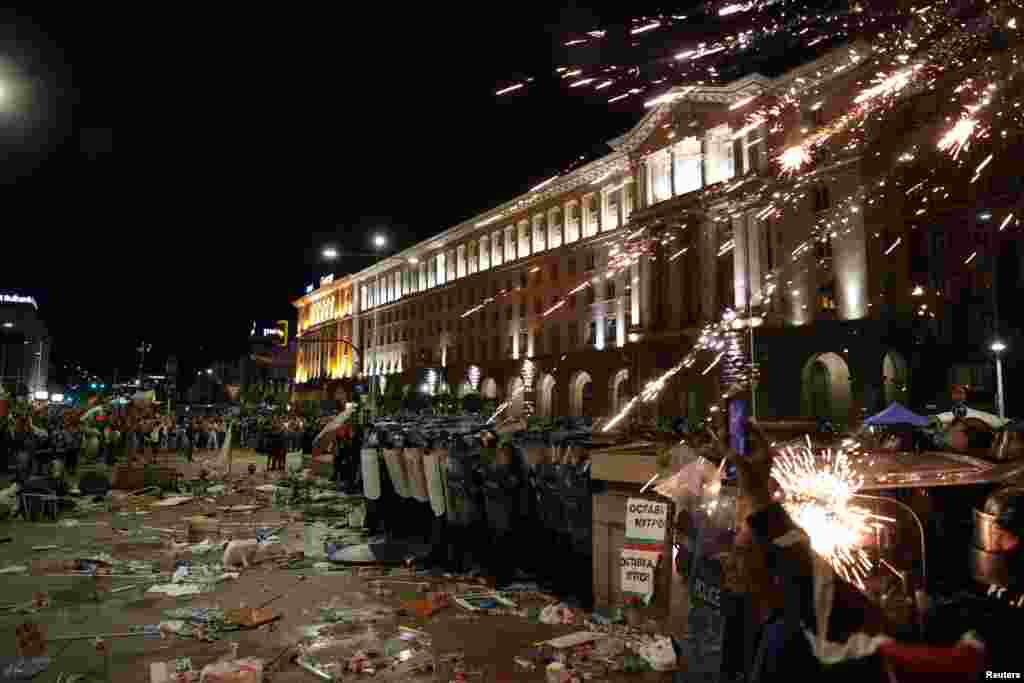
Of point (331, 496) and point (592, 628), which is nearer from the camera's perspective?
point (592, 628)

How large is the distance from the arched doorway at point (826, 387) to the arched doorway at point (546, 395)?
21.7m

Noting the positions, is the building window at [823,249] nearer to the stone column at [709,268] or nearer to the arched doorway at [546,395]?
the stone column at [709,268]

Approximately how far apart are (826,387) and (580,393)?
1942cm

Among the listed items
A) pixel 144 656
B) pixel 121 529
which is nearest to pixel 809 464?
pixel 144 656

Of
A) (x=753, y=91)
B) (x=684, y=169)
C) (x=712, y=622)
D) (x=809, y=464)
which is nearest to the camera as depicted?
(x=712, y=622)

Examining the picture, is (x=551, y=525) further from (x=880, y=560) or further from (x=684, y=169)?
(x=684, y=169)

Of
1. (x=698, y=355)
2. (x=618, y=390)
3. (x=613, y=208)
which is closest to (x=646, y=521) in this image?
(x=698, y=355)

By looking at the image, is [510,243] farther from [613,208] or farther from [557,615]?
[557,615]

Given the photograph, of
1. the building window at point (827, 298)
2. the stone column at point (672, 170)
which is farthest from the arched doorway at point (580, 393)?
the building window at point (827, 298)

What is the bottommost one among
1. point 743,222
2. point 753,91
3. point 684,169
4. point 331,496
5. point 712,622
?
point 331,496

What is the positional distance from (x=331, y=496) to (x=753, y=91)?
3135cm

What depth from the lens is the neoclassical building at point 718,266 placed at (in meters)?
28.1

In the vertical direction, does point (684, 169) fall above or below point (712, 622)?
above

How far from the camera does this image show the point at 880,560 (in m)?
4.53
